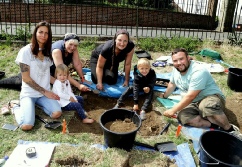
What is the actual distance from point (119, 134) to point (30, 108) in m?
1.57

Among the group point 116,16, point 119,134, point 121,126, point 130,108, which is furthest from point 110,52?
point 116,16

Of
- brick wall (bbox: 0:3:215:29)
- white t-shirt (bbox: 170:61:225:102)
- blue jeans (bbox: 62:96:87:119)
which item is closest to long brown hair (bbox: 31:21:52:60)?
blue jeans (bbox: 62:96:87:119)

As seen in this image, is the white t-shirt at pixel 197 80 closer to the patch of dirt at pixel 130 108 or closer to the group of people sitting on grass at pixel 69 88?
the group of people sitting on grass at pixel 69 88

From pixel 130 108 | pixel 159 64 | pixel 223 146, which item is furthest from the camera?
pixel 159 64

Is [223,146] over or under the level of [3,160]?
over

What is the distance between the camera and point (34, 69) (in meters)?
4.20

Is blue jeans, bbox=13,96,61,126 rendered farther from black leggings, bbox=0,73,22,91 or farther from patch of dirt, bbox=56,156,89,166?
patch of dirt, bbox=56,156,89,166

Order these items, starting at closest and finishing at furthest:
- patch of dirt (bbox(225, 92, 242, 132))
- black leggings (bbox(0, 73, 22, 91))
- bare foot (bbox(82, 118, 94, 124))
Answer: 1. bare foot (bbox(82, 118, 94, 124))
2. patch of dirt (bbox(225, 92, 242, 132))
3. black leggings (bbox(0, 73, 22, 91))

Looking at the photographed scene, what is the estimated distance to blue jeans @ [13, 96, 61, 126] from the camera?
13.2ft

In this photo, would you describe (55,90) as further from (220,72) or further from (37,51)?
(220,72)

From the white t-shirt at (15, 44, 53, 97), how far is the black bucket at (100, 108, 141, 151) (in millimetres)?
1281

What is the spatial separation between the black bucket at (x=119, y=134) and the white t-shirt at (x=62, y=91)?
0.93m

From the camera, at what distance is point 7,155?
3.46m

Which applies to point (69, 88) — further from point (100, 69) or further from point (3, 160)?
point (3, 160)
